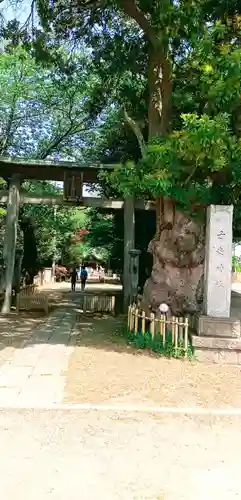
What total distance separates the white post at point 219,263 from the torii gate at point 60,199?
677 centimetres

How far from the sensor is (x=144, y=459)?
4301 mm

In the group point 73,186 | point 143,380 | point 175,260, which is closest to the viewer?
point 143,380

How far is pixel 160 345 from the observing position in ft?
28.7

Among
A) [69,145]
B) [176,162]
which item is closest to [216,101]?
[176,162]

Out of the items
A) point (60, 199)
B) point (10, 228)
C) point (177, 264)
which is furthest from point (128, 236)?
point (177, 264)

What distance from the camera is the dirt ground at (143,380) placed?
6.18 m

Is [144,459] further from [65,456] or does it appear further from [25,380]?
[25,380]

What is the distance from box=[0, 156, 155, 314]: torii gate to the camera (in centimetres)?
1568

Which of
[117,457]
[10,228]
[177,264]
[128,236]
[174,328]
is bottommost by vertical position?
[117,457]

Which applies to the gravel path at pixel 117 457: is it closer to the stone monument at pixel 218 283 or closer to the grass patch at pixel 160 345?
the grass patch at pixel 160 345

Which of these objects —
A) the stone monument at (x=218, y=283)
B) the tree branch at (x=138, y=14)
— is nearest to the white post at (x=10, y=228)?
the tree branch at (x=138, y=14)

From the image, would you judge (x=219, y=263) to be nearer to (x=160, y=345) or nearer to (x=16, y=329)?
(x=160, y=345)

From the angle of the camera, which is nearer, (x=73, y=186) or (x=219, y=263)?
(x=219, y=263)

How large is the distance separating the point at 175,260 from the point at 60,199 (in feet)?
23.5
